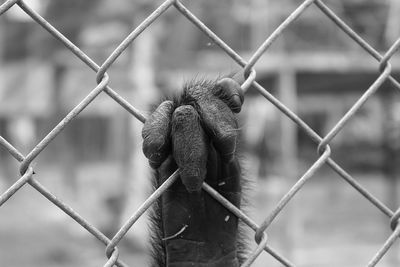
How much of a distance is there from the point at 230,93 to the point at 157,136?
0.72 feet

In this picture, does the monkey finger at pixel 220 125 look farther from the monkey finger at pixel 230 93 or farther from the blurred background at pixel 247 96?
the blurred background at pixel 247 96

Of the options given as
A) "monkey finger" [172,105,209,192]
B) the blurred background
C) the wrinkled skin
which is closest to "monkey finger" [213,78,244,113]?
the wrinkled skin

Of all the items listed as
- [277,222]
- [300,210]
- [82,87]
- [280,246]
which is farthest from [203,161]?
[82,87]

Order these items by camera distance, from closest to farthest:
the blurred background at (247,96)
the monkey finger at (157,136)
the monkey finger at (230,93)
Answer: the monkey finger at (157,136), the monkey finger at (230,93), the blurred background at (247,96)

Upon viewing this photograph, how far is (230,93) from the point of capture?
135 centimetres

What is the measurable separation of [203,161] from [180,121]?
0.10m

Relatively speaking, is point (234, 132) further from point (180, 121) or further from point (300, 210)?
point (300, 210)

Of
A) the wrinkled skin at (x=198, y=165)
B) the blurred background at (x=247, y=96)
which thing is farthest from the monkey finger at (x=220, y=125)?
the blurred background at (x=247, y=96)

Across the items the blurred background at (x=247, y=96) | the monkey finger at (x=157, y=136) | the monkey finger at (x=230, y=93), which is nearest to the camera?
the monkey finger at (x=157, y=136)

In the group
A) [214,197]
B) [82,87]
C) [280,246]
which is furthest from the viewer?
[82,87]

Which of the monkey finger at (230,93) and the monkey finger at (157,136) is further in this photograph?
the monkey finger at (230,93)

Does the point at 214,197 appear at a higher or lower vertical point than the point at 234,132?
lower

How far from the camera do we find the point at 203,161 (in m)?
1.25

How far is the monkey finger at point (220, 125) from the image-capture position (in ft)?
4.11
